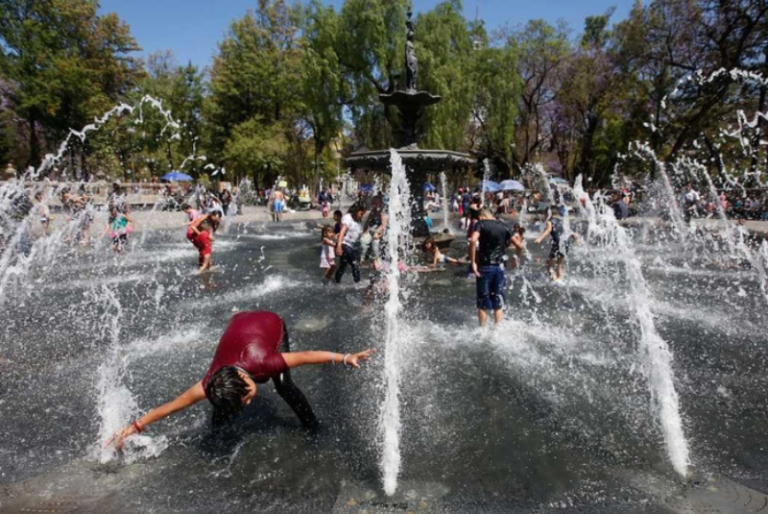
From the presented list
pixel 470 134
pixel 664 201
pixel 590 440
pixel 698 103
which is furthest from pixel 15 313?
pixel 470 134

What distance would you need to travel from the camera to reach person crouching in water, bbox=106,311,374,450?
305cm

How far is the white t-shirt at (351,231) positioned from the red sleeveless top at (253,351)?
4854mm

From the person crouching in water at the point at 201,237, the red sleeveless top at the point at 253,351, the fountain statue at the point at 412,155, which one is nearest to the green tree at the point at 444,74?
the fountain statue at the point at 412,155

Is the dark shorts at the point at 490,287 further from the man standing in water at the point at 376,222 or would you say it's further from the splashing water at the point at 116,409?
the splashing water at the point at 116,409

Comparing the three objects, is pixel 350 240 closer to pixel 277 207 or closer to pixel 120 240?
pixel 120 240

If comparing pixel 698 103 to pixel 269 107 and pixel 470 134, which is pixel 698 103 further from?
pixel 269 107

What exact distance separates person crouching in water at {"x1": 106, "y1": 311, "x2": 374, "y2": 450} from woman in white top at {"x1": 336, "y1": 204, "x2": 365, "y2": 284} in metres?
4.72

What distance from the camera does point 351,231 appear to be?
8.40 meters

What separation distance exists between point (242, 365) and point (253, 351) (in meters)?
0.12

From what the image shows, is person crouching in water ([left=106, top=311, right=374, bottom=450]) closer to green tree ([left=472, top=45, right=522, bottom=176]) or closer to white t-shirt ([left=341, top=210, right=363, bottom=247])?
white t-shirt ([left=341, top=210, right=363, bottom=247])

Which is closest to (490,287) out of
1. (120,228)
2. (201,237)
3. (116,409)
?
(116,409)

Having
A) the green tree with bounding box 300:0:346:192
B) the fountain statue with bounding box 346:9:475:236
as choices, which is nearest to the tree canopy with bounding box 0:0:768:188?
the green tree with bounding box 300:0:346:192

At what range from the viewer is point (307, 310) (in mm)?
7328

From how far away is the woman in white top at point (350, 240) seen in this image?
327 inches
